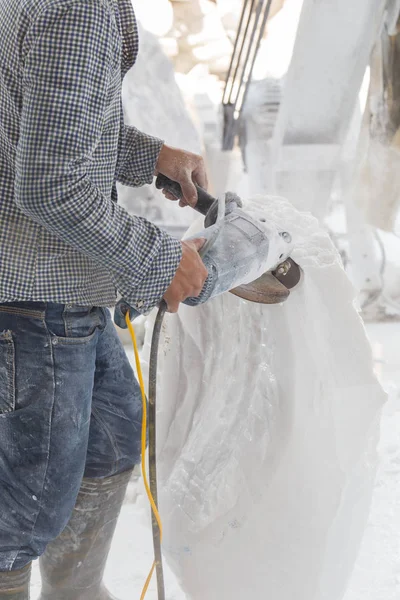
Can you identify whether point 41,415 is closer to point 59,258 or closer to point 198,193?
point 59,258

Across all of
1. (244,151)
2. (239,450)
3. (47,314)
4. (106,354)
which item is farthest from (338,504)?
(244,151)

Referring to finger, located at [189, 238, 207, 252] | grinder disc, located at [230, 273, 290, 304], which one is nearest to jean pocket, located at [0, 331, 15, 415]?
finger, located at [189, 238, 207, 252]

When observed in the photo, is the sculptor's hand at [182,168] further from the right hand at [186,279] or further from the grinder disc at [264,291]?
the right hand at [186,279]

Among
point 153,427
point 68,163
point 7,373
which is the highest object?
point 68,163

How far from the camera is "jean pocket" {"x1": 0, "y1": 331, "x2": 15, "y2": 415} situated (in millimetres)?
1197

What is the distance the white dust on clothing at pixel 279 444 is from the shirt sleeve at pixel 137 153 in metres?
0.25

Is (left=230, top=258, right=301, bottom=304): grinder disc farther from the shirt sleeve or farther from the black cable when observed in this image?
the shirt sleeve

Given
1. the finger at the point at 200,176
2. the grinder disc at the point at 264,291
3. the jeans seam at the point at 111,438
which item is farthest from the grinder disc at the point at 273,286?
the jeans seam at the point at 111,438

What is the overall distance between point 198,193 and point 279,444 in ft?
1.84

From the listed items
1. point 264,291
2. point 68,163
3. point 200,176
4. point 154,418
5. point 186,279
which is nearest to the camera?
point 68,163

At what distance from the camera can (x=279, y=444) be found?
1.50 m

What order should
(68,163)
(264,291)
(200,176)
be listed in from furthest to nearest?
(200,176)
(264,291)
(68,163)

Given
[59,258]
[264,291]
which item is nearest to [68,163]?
[59,258]

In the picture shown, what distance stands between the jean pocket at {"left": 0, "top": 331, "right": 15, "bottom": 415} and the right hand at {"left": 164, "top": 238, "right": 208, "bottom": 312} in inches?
11.0
